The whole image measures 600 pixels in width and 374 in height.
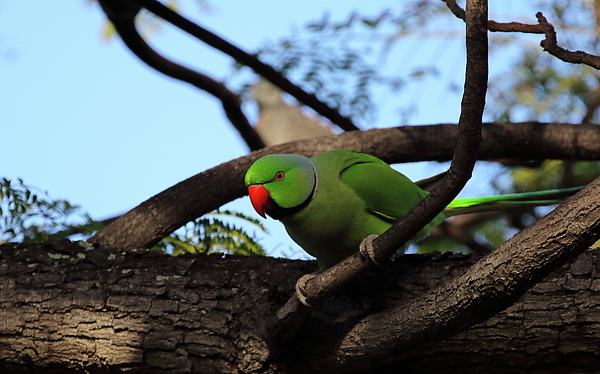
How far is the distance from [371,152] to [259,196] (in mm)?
1539

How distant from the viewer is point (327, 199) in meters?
3.19

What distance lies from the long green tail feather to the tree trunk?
682mm

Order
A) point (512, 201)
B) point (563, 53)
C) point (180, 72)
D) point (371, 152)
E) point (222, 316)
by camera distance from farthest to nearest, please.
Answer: point (180, 72) < point (371, 152) < point (512, 201) < point (222, 316) < point (563, 53)

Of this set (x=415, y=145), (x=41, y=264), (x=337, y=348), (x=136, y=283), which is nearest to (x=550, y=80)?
(x=415, y=145)

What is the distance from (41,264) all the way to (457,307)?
8.46 ft

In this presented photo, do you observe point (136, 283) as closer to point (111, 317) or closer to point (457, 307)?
point (111, 317)

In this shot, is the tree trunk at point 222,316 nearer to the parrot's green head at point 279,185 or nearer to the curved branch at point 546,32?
the parrot's green head at point 279,185

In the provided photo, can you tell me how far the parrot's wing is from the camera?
10.9ft

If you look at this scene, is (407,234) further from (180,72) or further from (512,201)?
(180,72)

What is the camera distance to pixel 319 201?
10.4ft

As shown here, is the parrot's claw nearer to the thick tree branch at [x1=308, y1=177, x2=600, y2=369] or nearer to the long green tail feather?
the thick tree branch at [x1=308, y1=177, x2=600, y2=369]

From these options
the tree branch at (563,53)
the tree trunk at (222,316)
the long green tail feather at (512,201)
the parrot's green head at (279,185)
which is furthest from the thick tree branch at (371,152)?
the tree branch at (563,53)

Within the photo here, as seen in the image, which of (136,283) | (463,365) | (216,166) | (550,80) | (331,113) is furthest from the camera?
(550,80)

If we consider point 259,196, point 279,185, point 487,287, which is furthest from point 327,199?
point 487,287
